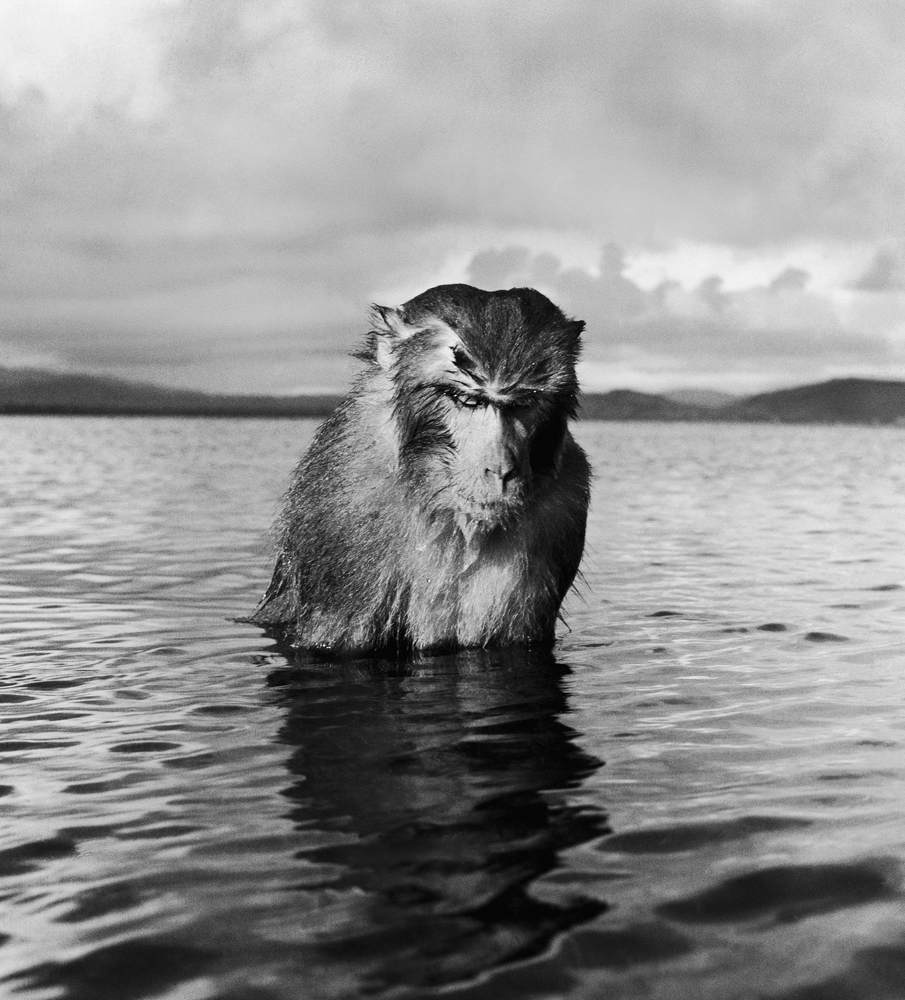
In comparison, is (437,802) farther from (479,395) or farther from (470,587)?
(470,587)

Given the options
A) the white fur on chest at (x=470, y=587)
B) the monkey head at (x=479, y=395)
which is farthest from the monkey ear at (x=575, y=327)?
the white fur on chest at (x=470, y=587)

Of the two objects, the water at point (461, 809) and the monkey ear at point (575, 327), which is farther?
the monkey ear at point (575, 327)

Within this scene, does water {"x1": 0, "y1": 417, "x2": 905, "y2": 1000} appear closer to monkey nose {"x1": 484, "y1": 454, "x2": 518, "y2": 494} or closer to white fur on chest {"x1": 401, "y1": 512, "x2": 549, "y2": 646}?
white fur on chest {"x1": 401, "y1": 512, "x2": 549, "y2": 646}

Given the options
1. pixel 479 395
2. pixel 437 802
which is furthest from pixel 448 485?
pixel 437 802

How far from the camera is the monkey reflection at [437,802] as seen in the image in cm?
399

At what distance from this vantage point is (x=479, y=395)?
670cm

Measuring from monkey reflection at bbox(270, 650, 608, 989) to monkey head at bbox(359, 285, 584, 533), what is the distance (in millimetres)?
1104

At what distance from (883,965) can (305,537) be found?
17.0 ft

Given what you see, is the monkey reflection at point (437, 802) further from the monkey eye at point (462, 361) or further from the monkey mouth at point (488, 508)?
the monkey eye at point (462, 361)

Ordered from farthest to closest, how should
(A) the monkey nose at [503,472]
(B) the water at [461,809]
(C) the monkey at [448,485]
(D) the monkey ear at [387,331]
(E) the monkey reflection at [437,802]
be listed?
(D) the monkey ear at [387,331], (C) the monkey at [448,485], (A) the monkey nose at [503,472], (E) the monkey reflection at [437,802], (B) the water at [461,809]

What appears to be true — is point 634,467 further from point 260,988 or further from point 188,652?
point 260,988

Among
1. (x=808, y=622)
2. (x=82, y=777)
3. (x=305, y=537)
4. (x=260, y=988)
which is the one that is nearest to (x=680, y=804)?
(x=260, y=988)

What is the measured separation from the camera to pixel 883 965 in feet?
12.6

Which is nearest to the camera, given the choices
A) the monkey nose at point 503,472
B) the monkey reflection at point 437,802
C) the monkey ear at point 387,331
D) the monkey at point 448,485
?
the monkey reflection at point 437,802
